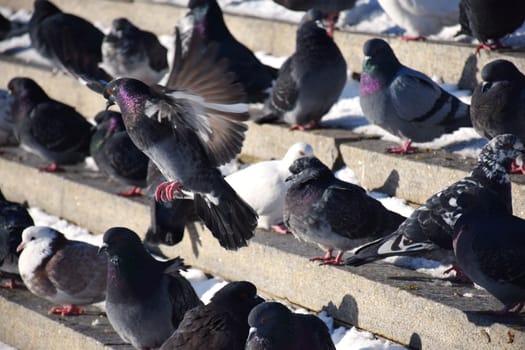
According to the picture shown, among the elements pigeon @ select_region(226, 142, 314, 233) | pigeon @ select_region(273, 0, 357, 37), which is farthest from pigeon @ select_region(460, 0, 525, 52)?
pigeon @ select_region(273, 0, 357, 37)

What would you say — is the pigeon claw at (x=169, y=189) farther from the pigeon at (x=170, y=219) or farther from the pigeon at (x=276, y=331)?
the pigeon at (x=276, y=331)

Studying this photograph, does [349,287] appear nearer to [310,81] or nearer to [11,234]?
[310,81]

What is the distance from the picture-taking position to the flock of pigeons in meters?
5.53

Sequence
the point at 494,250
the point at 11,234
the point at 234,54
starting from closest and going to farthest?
the point at 494,250 < the point at 11,234 < the point at 234,54

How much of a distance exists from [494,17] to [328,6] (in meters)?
1.85

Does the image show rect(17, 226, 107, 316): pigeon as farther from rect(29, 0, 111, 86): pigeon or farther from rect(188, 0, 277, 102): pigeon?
rect(29, 0, 111, 86): pigeon

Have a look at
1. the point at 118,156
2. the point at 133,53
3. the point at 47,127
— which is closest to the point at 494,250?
the point at 118,156

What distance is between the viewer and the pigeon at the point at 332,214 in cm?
642

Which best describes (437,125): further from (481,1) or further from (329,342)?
(329,342)

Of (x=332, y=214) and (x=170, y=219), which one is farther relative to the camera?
(x=170, y=219)

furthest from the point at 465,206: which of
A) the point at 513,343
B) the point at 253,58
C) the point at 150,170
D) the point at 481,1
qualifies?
the point at 253,58

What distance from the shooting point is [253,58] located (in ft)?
29.3

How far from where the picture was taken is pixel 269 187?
7270mm

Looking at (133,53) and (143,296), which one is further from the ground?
(143,296)
